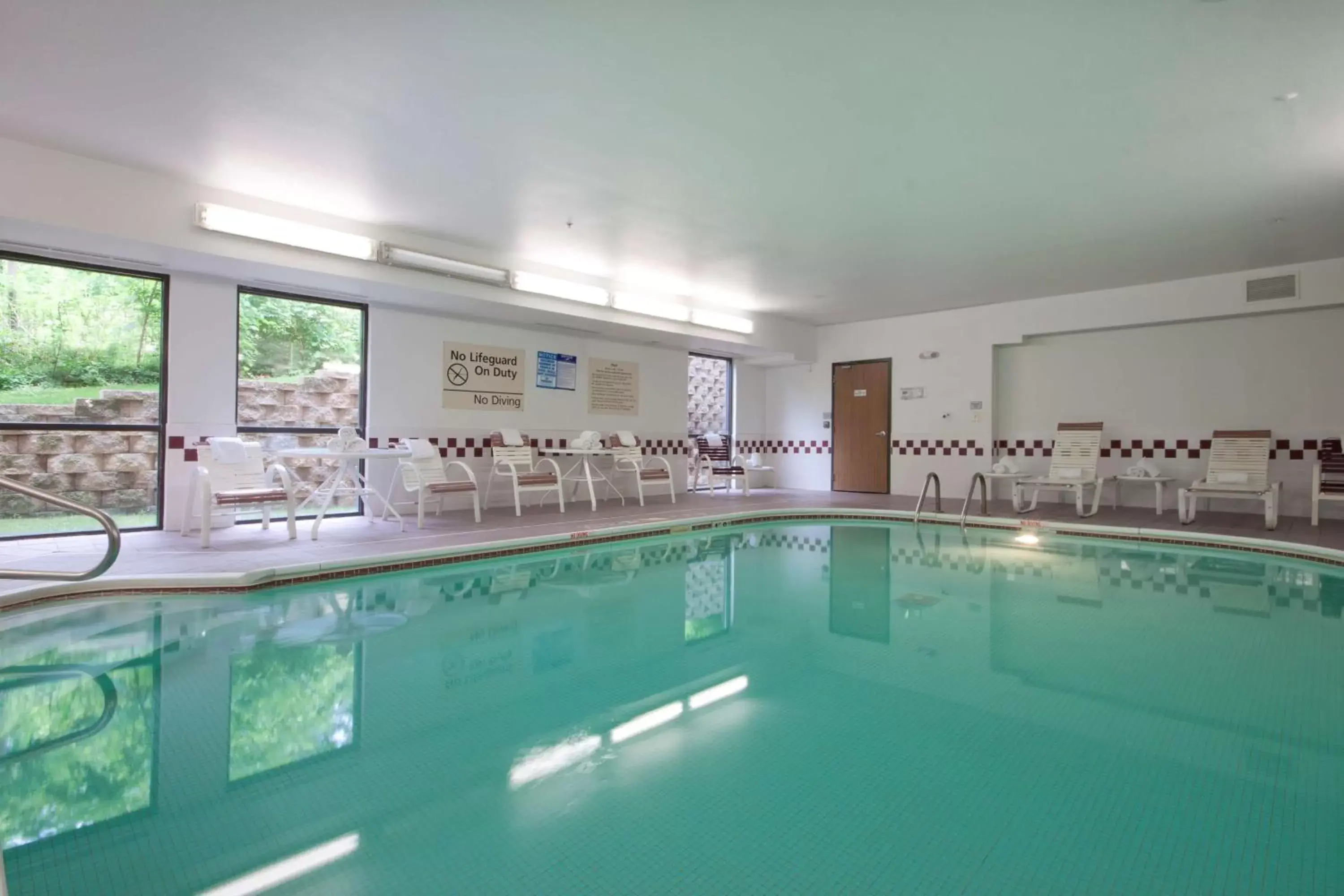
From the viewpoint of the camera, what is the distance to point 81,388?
5.33 meters

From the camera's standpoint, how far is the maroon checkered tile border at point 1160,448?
6.78 meters

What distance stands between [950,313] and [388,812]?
8.71 m

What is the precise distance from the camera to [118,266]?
525 centimetres

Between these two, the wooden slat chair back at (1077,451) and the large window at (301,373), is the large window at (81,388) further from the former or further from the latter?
the wooden slat chair back at (1077,451)

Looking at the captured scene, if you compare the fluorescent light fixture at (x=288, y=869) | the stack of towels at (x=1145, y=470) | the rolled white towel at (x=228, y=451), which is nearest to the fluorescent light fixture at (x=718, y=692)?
the fluorescent light fixture at (x=288, y=869)

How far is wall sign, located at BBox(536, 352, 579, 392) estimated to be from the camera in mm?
7863

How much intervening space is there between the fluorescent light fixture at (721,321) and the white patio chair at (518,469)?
2387 millimetres

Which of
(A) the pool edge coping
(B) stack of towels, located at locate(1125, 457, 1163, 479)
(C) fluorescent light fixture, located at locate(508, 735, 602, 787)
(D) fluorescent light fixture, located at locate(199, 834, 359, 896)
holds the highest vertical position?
(B) stack of towels, located at locate(1125, 457, 1163, 479)

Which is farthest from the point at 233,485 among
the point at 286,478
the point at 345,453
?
the point at 345,453

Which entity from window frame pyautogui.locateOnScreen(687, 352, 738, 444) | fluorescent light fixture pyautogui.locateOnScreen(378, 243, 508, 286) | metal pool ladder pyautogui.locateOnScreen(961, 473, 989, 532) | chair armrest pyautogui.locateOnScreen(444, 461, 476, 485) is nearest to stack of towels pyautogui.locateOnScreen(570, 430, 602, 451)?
chair armrest pyautogui.locateOnScreen(444, 461, 476, 485)

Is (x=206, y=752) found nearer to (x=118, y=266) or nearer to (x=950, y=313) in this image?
(x=118, y=266)

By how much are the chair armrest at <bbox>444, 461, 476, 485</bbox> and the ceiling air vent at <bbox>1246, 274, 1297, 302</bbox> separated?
25.0 feet

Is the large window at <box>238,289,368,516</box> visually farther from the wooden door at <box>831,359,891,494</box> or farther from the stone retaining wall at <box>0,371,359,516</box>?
the wooden door at <box>831,359,891,494</box>

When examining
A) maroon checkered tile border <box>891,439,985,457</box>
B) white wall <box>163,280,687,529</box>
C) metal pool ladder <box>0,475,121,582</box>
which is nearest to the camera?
metal pool ladder <box>0,475,121,582</box>
